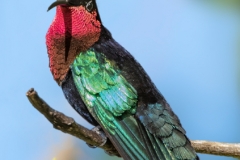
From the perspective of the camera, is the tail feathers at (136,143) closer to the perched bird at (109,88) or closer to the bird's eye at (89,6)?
the perched bird at (109,88)

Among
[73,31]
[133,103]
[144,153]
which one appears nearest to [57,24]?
[73,31]

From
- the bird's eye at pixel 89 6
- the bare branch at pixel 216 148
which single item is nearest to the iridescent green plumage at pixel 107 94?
the bird's eye at pixel 89 6

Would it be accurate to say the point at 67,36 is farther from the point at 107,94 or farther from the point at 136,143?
the point at 136,143

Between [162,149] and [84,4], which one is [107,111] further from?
[84,4]

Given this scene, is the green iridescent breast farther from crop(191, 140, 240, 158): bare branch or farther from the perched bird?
crop(191, 140, 240, 158): bare branch

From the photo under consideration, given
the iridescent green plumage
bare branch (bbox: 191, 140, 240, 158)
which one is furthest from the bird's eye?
bare branch (bbox: 191, 140, 240, 158)

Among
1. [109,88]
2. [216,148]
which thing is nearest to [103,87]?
[109,88]
